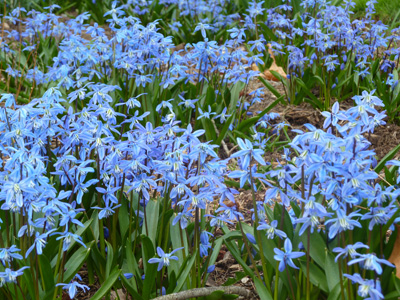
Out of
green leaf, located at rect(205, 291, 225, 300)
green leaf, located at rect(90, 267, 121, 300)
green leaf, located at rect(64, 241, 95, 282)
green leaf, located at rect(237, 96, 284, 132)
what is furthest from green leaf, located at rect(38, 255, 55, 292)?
green leaf, located at rect(237, 96, 284, 132)

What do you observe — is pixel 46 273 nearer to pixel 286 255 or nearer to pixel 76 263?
pixel 76 263

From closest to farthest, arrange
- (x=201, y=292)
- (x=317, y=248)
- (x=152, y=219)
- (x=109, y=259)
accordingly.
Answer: (x=317, y=248), (x=201, y=292), (x=109, y=259), (x=152, y=219)

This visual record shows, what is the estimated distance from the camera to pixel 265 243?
199 cm

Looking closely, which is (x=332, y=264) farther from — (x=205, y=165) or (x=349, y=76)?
(x=349, y=76)

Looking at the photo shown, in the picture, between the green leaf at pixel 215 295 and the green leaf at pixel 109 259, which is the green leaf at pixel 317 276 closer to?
the green leaf at pixel 215 295

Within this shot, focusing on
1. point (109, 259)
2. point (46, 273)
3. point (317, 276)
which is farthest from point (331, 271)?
point (46, 273)

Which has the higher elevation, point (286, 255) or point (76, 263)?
point (286, 255)

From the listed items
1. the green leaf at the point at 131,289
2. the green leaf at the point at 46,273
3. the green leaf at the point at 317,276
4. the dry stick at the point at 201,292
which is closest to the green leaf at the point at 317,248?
the green leaf at the point at 317,276

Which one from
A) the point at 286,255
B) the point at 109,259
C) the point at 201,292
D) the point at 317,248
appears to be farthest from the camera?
the point at 109,259

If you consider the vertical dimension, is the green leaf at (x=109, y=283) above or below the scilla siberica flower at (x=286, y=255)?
below

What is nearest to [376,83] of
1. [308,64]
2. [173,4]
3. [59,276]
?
[308,64]

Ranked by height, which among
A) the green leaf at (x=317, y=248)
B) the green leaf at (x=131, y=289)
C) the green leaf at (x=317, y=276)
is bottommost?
the green leaf at (x=131, y=289)

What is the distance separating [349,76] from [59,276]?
3.26 m

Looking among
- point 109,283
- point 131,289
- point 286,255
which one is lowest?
point 131,289
